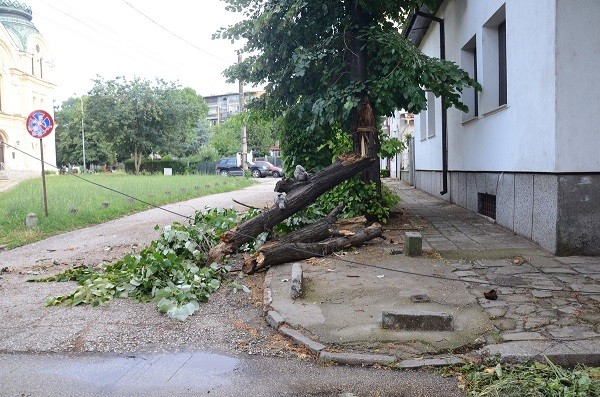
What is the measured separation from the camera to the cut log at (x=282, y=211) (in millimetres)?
7328

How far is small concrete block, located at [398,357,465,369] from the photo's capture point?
383 centimetres

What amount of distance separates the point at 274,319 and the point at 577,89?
484 centimetres

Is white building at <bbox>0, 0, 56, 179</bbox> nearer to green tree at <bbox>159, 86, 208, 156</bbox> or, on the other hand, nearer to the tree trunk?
green tree at <bbox>159, 86, 208, 156</bbox>

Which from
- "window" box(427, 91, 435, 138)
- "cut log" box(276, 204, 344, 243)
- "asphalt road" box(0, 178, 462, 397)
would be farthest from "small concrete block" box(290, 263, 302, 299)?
"window" box(427, 91, 435, 138)

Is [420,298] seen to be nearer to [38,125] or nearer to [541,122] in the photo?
[541,122]

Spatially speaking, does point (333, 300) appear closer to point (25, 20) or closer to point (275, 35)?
point (275, 35)

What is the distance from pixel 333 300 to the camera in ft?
17.7

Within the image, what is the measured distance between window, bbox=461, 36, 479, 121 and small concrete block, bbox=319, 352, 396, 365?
26.6ft

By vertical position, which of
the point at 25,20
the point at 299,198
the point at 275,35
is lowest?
the point at 299,198

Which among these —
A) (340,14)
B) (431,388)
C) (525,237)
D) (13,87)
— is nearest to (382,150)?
(340,14)

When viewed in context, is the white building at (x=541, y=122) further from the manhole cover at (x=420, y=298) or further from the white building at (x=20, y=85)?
the white building at (x=20, y=85)

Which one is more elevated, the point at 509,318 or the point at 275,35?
the point at 275,35

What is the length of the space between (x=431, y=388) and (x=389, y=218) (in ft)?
23.3

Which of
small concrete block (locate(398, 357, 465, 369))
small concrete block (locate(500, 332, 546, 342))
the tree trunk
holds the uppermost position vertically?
the tree trunk
